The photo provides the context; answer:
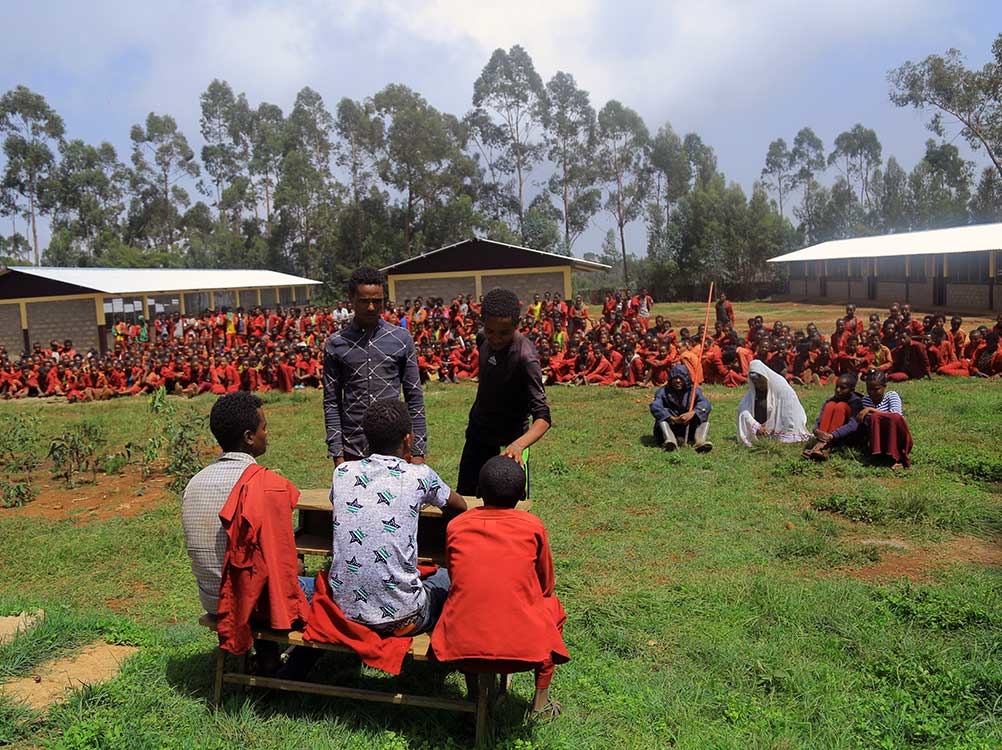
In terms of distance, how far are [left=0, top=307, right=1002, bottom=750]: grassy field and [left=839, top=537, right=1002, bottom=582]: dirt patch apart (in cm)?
2

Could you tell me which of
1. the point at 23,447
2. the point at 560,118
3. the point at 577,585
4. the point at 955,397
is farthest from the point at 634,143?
the point at 577,585

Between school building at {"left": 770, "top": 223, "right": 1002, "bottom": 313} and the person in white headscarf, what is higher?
school building at {"left": 770, "top": 223, "right": 1002, "bottom": 313}

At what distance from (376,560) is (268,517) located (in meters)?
0.47

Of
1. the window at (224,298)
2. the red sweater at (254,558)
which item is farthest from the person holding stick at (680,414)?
the window at (224,298)

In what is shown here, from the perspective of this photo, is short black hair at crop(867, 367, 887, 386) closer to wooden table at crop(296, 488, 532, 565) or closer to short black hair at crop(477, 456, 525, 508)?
wooden table at crop(296, 488, 532, 565)

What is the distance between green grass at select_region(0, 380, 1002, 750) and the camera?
346cm

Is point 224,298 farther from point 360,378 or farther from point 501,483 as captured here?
point 501,483

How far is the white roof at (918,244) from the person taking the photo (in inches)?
1044

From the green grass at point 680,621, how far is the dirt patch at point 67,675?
94 mm

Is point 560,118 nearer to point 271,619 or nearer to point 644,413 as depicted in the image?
point 644,413

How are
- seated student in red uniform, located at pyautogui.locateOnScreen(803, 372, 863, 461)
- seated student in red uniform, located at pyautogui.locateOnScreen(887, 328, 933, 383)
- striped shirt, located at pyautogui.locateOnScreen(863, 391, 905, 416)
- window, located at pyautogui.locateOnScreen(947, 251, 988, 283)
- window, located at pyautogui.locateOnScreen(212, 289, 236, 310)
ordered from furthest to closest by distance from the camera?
1. window, located at pyautogui.locateOnScreen(212, 289, 236, 310)
2. window, located at pyautogui.locateOnScreen(947, 251, 988, 283)
3. seated student in red uniform, located at pyautogui.locateOnScreen(887, 328, 933, 383)
4. seated student in red uniform, located at pyautogui.locateOnScreen(803, 372, 863, 461)
5. striped shirt, located at pyautogui.locateOnScreen(863, 391, 905, 416)

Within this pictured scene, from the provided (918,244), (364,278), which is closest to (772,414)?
(364,278)

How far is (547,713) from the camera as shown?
3557 millimetres

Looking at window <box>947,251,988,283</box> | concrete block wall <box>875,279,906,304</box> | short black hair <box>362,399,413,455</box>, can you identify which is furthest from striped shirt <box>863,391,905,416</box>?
concrete block wall <box>875,279,906,304</box>
